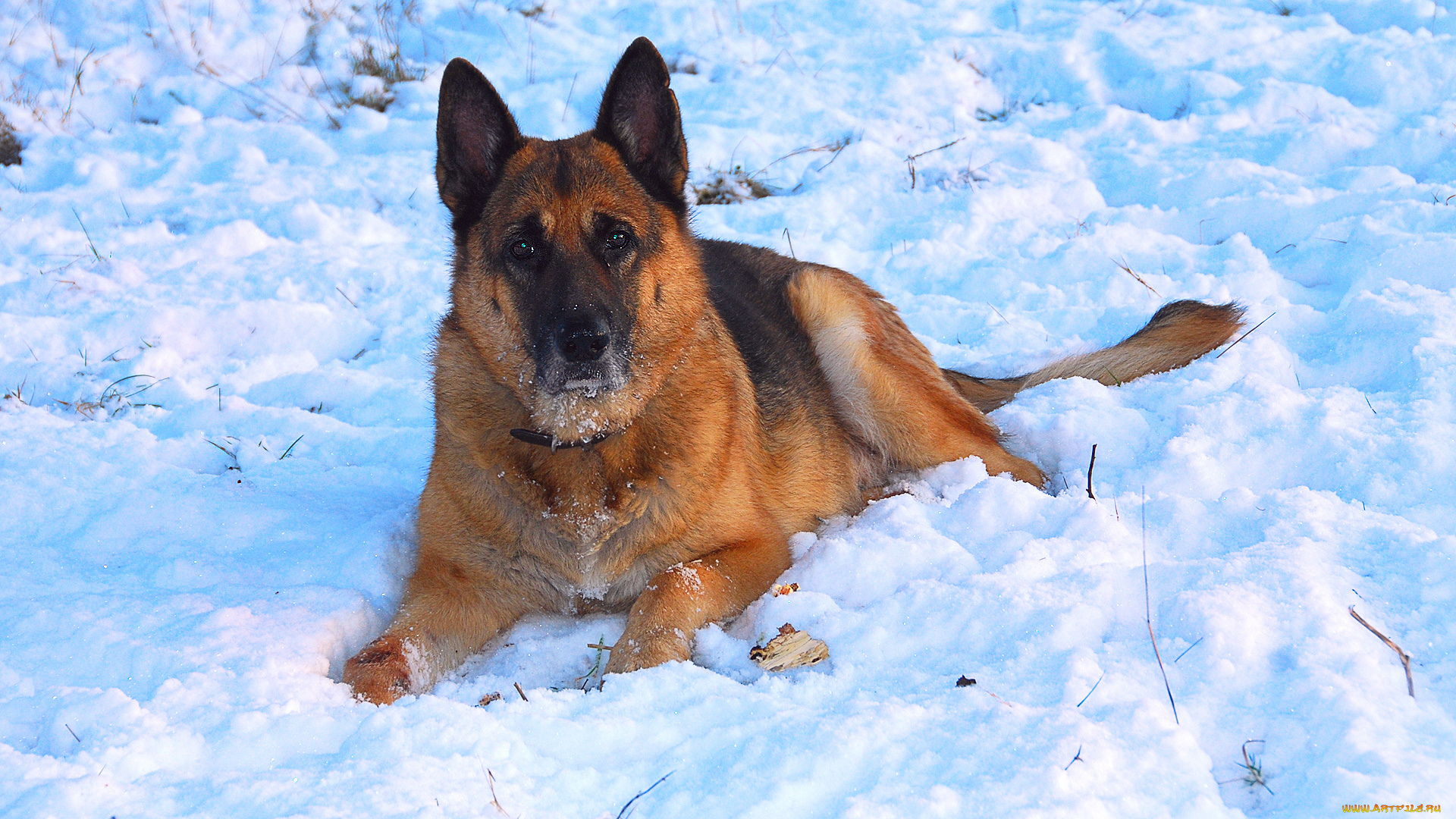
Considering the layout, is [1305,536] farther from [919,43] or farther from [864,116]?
[919,43]

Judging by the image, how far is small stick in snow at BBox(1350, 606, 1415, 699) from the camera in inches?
82.0

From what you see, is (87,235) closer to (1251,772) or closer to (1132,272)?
(1132,272)

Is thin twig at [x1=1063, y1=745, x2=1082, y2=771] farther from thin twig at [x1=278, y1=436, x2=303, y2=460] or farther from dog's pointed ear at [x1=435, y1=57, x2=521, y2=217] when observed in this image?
thin twig at [x1=278, y1=436, x2=303, y2=460]

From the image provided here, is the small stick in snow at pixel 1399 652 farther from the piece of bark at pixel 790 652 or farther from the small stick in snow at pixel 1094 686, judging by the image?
the piece of bark at pixel 790 652

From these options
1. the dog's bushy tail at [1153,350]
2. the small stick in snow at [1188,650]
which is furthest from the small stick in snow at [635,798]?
the dog's bushy tail at [1153,350]

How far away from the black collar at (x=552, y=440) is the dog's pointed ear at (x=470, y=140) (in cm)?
84

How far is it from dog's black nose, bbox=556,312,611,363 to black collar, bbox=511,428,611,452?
0.34 meters

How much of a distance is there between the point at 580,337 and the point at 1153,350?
256 cm

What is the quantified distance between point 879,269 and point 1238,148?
7.70ft

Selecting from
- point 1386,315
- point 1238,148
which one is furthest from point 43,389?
point 1238,148

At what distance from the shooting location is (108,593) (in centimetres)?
305

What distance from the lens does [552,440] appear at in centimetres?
316

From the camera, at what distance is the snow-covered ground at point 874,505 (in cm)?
206

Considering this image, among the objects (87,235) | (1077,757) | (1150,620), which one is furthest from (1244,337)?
(87,235)
